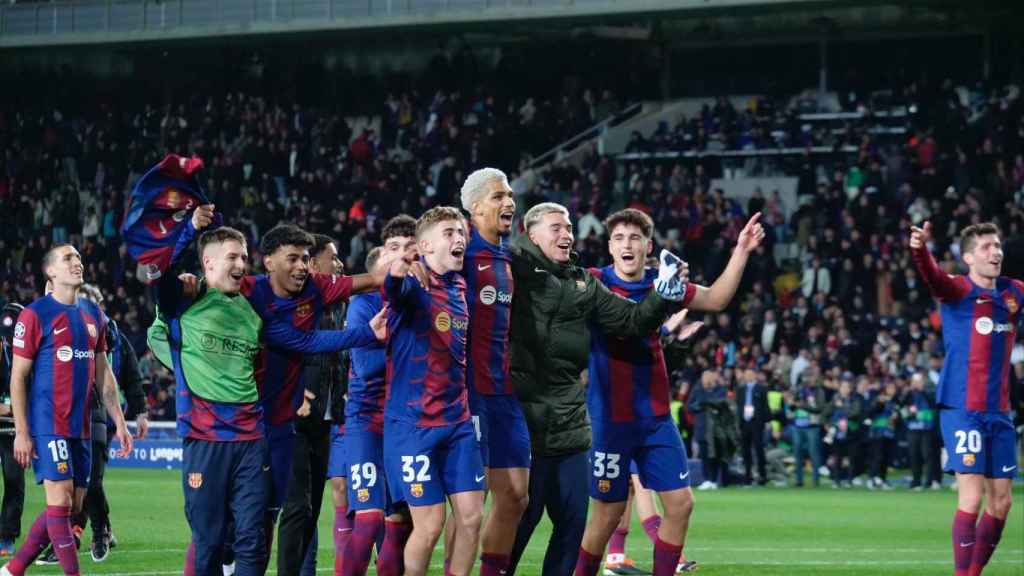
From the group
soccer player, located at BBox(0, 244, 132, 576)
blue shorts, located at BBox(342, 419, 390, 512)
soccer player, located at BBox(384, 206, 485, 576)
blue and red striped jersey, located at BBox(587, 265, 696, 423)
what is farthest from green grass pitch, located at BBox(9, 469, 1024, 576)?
soccer player, located at BBox(384, 206, 485, 576)

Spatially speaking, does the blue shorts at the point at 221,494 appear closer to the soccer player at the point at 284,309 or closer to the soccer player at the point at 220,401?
the soccer player at the point at 220,401

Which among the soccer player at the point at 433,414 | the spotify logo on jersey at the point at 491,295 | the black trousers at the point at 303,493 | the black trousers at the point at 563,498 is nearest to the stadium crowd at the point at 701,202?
the black trousers at the point at 303,493

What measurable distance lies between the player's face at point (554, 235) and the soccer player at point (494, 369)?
1.03ft

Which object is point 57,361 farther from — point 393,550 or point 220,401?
point 393,550

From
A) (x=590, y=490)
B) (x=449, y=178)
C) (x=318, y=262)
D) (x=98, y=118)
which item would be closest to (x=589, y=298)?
(x=590, y=490)

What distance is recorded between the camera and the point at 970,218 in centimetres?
3092

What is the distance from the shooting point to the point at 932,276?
11328 mm

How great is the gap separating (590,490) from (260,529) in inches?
83.4

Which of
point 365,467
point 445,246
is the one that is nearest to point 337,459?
point 365,467

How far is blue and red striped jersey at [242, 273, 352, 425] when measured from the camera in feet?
31.6

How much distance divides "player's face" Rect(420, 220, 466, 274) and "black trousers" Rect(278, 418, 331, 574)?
93.9 inches

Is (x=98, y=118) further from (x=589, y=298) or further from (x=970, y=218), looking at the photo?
(x=589, y=298)

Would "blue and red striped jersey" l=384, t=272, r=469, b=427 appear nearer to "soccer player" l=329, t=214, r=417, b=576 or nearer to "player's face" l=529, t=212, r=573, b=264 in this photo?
"soccer player" l=329, t=214, r=417, b=576

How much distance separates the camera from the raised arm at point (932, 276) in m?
11.0
